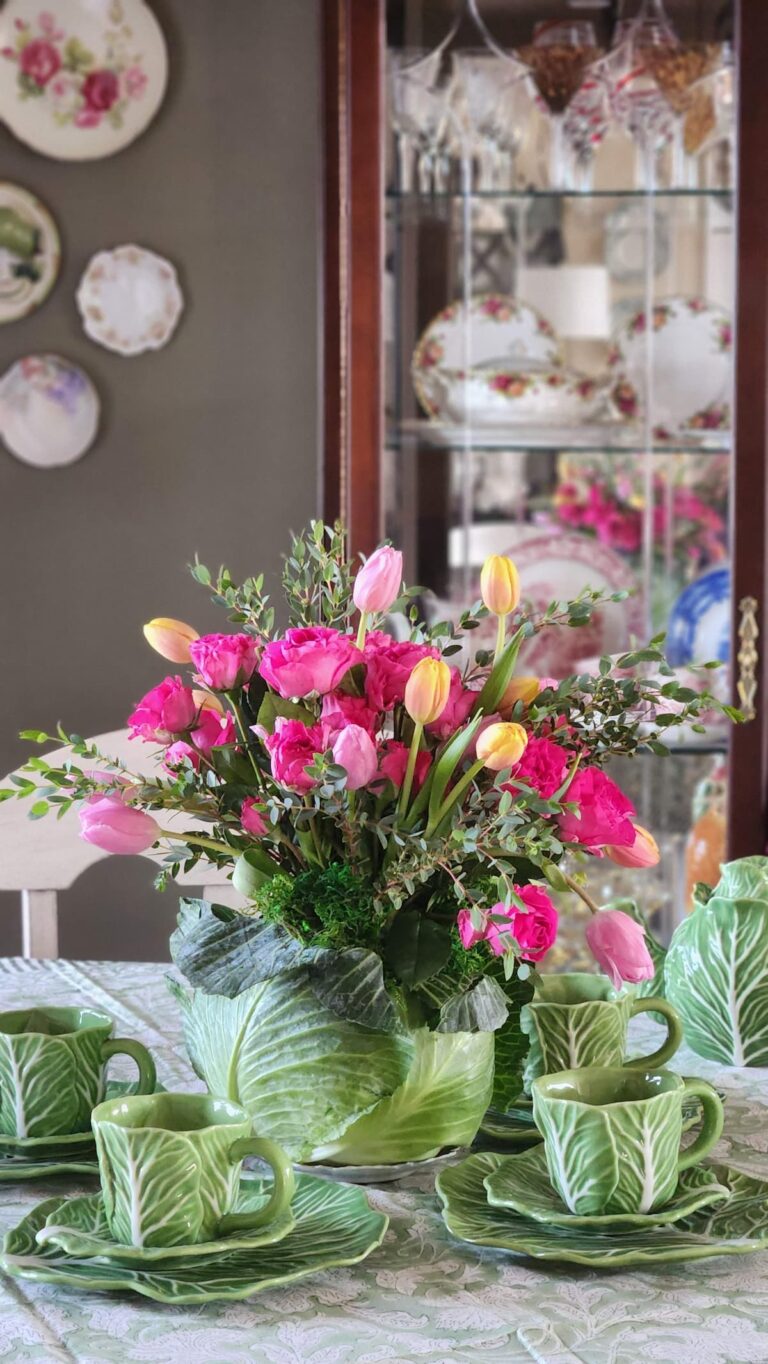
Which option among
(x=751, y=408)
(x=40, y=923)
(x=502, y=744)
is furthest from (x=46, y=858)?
(x=751, y=408)

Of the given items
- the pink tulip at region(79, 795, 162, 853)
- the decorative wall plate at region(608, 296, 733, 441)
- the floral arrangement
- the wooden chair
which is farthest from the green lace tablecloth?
the decorative wall plate at region(608, 296, 733, 441)

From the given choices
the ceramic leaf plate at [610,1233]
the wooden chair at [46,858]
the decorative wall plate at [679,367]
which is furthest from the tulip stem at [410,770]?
the decorative wall plate at [679,367]

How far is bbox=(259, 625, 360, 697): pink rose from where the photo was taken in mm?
828

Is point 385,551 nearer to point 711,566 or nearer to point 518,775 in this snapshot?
point 518,775

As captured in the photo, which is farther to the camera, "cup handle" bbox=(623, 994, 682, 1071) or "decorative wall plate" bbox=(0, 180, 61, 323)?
"decorative wall plate" bbox=(0, 180, 61, 323)

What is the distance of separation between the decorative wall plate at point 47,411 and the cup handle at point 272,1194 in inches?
72.9

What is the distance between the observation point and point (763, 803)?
2191mm

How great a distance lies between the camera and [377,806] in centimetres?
89

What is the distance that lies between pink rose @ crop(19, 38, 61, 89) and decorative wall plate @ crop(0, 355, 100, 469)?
448mm

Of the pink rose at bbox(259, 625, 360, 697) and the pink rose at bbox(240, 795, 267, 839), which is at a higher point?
the pink rose at bbox(259, 625, 360, 697)

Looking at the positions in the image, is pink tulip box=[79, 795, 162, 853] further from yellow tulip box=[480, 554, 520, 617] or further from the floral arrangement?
yellow tulip box=[480, 554, 520, 617]

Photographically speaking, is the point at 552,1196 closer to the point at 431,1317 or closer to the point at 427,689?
the point at 431,1317

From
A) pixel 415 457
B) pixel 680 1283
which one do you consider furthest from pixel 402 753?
pixel 415 457

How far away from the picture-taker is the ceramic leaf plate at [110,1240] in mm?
749
